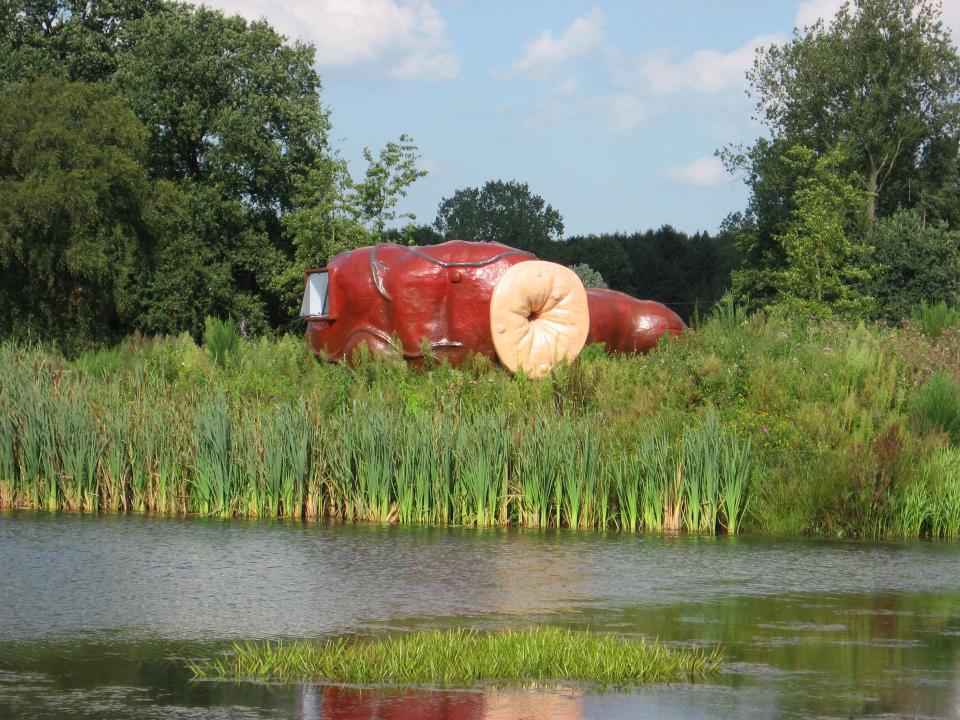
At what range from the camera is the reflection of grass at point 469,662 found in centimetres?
759

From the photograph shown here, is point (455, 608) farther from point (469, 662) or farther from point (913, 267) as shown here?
point (913, 267)

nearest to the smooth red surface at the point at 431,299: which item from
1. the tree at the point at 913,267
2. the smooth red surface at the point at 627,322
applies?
the smooth red surface at the point at 627,322

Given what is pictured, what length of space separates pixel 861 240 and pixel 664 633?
34639 millimetres

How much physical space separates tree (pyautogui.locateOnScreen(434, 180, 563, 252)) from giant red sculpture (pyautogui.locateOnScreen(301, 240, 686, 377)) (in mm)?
55944

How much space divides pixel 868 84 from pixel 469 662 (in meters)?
42.6

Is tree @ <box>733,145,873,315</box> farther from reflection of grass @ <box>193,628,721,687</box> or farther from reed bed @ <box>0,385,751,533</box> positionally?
reflection of grass @ <box>193,628,721,687</box>

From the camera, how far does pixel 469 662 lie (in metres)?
7.67

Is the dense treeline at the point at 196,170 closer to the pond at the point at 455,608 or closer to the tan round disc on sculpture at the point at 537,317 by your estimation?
the tan round disc on sculpture at the point at 537,317

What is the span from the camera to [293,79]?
146 feet

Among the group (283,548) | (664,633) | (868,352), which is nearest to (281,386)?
(283,548)

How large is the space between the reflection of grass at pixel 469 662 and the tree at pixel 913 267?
101 feet

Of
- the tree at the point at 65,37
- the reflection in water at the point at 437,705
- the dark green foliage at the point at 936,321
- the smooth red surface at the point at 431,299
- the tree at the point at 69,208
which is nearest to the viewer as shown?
the reflection in water at the point at 437,705

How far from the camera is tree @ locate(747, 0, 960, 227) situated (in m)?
45.9

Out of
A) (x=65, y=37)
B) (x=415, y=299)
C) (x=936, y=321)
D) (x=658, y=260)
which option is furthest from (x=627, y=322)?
(x=658, y=260)
